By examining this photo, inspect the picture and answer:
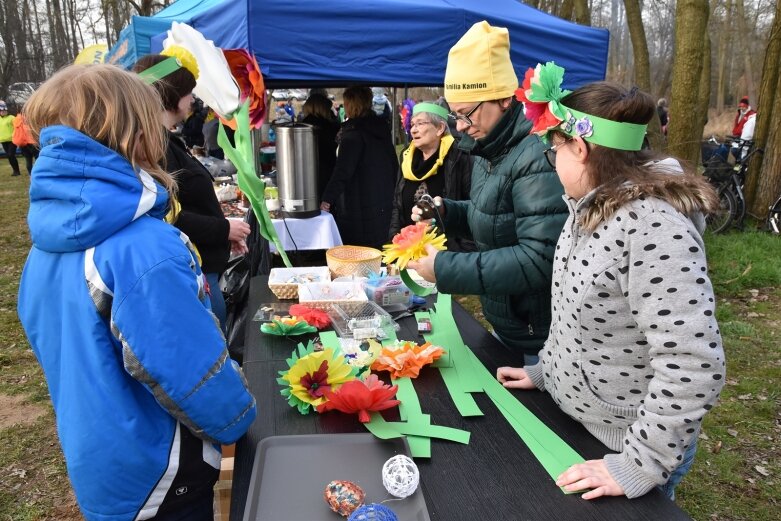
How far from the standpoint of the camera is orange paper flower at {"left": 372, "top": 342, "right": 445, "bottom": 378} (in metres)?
1.65

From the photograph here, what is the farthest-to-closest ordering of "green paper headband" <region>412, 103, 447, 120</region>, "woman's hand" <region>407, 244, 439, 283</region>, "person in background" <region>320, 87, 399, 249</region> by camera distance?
"person in background" <region>320, 87, 399, 249</region>, "green paper headband" <region>412, 103, 447, 120</region>, "woman's hand" <region>407, 244, 439, 283</region>

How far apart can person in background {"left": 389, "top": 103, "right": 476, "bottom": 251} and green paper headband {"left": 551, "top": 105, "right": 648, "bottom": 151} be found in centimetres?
248

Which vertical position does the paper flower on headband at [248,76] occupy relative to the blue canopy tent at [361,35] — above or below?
below

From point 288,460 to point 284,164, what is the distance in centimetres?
426

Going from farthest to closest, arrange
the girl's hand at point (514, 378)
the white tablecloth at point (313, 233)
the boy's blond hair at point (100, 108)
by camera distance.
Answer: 1. the white tablecloth at point (313, 233)
2. the girl's hand at point (514, 378)
3. the boy's blond hair at point (100, 108)

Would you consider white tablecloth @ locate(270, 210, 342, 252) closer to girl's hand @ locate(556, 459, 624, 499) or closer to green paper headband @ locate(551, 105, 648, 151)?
green paper headband @ locate(551, 105, 648, 151)

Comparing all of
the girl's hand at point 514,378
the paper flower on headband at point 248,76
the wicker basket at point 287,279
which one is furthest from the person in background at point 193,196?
the girl's hand at point 514,378

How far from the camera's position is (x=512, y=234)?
1805mm

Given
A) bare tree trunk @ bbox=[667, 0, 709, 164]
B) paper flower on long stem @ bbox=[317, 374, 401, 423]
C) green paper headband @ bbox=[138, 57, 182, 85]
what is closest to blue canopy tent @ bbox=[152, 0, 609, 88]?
bare tree trunk @ bbox=[667, 0, 709, 164]

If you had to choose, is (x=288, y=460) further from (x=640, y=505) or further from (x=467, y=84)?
(x=467, y=84)

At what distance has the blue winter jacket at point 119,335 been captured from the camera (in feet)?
3.66

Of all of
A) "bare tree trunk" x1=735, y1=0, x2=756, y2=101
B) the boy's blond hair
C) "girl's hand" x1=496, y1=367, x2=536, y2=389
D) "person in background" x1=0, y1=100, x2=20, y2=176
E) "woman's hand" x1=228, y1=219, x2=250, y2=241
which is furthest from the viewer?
"bare tree trunk" x1=735, y1=0, x2=756, y2=101

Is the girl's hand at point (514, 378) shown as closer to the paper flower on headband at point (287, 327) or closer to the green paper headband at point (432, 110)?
the paper flower on headband at point (287, 327)

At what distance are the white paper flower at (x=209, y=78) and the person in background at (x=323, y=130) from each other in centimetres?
326
